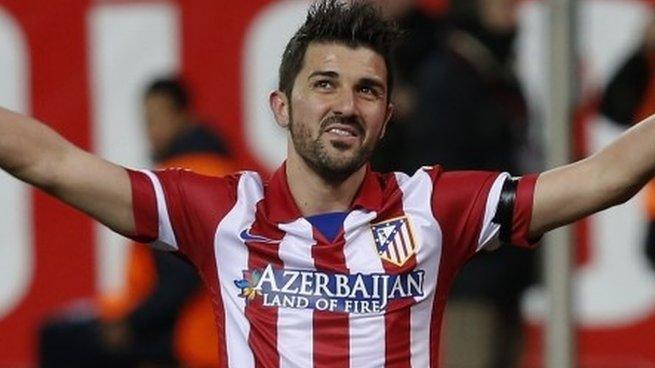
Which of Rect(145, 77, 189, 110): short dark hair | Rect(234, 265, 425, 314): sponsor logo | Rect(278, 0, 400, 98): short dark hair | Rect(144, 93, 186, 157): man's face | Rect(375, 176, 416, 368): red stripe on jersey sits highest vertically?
Rect(145, 77, 189, 110): short dark hair

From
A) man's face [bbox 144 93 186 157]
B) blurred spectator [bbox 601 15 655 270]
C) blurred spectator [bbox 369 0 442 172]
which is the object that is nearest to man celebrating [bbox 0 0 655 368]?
blurred spectator [bbox 369 0 442 172]

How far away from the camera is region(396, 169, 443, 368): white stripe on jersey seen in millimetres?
4691

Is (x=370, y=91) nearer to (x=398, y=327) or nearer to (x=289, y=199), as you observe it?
(x=289, y=199)

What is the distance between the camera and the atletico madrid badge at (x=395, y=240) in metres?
4.70

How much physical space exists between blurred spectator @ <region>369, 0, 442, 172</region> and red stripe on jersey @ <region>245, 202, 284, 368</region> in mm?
3151

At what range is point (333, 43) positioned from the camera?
469 centimetres

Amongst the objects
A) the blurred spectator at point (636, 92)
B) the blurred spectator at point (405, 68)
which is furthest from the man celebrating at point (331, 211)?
the blurred spectator at point (636, 92)

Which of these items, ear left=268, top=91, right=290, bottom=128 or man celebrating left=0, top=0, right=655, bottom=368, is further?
ear left=268, top=91, right=290, bottom=128

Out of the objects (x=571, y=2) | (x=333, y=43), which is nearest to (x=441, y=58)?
(x=571, y=2)

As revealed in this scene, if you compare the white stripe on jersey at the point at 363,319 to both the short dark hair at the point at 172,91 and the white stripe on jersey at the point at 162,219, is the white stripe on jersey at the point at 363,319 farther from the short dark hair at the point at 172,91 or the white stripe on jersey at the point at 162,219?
the short dark hair at the point at 172,91

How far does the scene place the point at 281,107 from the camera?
477 centimetres

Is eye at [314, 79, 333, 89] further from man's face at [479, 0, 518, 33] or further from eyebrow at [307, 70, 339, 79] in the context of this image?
man's face at [479, 0, 518, 33]

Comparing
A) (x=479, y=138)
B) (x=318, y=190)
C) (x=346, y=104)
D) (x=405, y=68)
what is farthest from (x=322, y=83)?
(x=405, y=68)

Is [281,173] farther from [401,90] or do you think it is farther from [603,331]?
→ [603,331]
